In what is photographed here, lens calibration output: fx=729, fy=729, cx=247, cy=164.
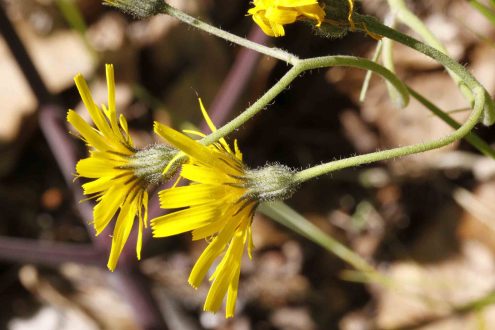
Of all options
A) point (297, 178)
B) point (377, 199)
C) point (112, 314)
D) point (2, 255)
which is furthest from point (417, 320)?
point (297, 178)

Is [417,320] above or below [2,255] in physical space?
below

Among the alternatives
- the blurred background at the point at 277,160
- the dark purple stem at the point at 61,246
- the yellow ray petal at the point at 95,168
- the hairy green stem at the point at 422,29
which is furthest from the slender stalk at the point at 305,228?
the yellow ray petal at the point at 95,168

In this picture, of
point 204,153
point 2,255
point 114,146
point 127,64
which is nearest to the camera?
point 204,153

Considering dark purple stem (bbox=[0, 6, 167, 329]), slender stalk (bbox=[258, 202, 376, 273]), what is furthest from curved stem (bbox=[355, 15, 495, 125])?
dark purple stem (bbox=[0, 6, 167, 329])

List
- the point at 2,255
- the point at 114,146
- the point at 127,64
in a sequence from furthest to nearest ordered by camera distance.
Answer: the point at 127,64 → the point at 2,255 → the point at 114,146

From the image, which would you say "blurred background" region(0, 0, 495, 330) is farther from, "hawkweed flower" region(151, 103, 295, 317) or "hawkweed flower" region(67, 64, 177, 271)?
"hawkweed flower" region(151, 103, 295, 317)

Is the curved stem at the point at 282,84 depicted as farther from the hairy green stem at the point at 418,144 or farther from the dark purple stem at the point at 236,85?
the dark purple stem at the point at 236,85

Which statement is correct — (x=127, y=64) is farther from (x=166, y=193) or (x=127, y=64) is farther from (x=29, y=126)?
(x=166, y=193)
